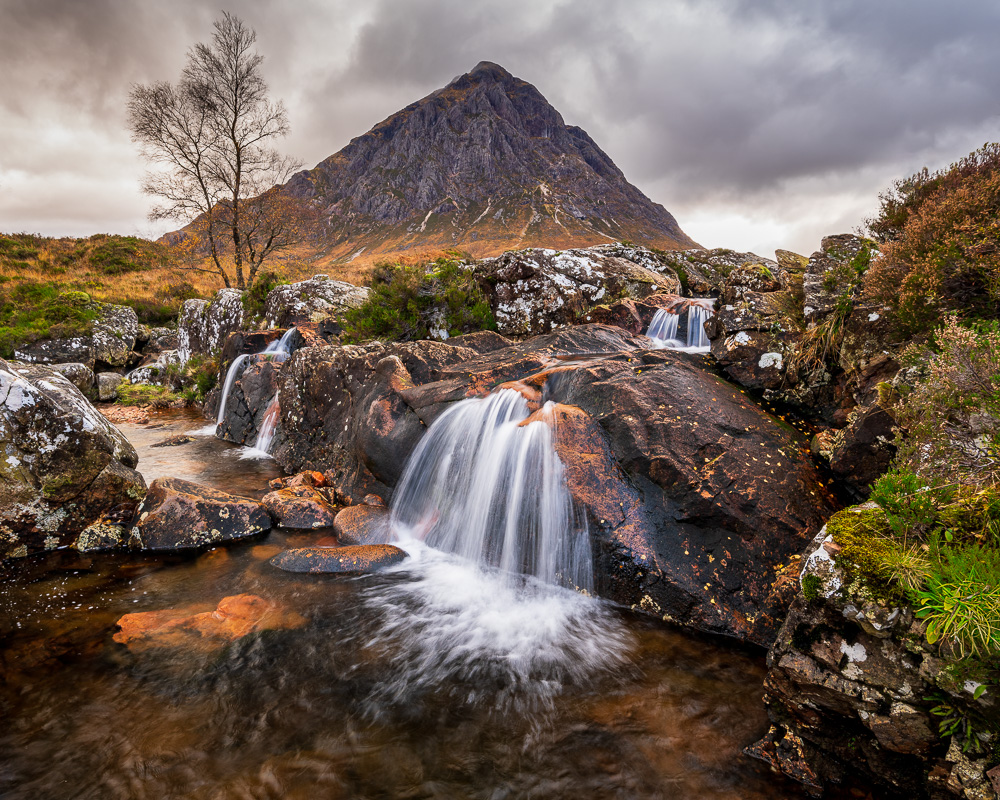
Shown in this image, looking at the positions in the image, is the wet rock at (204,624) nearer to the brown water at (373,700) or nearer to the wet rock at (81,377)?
the brown water at (373,700)

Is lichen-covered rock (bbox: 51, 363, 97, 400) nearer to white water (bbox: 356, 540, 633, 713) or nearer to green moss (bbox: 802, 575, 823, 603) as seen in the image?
white water (bbox: 356, 540, 633, 713)

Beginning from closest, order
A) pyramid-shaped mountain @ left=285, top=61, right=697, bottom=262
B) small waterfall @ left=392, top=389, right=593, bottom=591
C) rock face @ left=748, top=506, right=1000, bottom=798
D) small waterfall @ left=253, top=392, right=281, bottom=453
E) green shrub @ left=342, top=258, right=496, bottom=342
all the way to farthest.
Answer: rock face @ left=748, top=506, right=1000, bottom=798
small waterfall @ left=392, top=389, right=593, bottom=591
small waterfall @ left=253, top=392, right=281, bottom=453
green shrub @ left=342, top=258, right=496, bottom=342
pyramid-shaped mountain @ left=285, top=61, right=697, bottom=262

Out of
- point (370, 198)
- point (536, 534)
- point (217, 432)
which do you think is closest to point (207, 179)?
point (217, 432)

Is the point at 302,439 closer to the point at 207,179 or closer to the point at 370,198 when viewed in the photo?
the point at 207,179

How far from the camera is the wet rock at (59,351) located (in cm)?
2009

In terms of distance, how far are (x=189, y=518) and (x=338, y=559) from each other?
2885 mm

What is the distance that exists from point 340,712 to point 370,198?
199 m

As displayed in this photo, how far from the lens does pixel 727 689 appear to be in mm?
4125

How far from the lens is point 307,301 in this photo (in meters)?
18.2

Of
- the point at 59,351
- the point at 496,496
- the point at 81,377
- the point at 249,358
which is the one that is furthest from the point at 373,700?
the point at 59,351

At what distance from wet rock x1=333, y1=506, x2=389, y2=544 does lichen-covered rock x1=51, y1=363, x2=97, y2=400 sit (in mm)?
18466

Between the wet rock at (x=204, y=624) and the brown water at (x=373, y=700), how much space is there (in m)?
0.12

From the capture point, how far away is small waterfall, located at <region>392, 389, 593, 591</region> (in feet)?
19.5

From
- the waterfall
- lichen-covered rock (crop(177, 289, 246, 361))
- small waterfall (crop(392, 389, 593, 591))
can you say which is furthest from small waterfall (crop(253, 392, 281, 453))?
the waterfall
